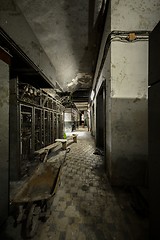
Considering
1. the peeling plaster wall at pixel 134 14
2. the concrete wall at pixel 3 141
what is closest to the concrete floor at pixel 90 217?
the concrete wall at pixel 3 141

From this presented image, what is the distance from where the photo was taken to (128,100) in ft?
8.42

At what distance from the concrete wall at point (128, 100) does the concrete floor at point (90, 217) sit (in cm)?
53

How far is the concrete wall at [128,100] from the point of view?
2.56 m

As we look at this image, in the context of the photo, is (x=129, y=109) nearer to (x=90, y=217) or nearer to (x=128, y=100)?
(x=128, y=100)

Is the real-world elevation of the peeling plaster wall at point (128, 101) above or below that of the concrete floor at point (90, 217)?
above

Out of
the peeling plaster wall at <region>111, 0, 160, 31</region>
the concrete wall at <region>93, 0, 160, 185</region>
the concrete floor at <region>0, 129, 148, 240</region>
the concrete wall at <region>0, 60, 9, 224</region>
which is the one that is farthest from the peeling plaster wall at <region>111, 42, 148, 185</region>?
the concrete wall at <region>0, 60, 9, 224</region>

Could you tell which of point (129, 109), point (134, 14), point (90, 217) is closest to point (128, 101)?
point (129, 109)

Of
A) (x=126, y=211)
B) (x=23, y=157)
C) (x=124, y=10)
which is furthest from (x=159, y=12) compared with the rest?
(x=23, y=157)

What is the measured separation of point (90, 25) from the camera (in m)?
3.60

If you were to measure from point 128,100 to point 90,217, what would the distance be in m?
2.12

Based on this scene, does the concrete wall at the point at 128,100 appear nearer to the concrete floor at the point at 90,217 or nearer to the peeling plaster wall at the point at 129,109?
the peeling plaster wall at the point at 129,109

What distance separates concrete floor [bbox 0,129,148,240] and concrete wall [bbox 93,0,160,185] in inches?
20.8

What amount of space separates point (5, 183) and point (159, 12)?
418 cm

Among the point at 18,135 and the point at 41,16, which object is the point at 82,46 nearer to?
the point at 41,16
